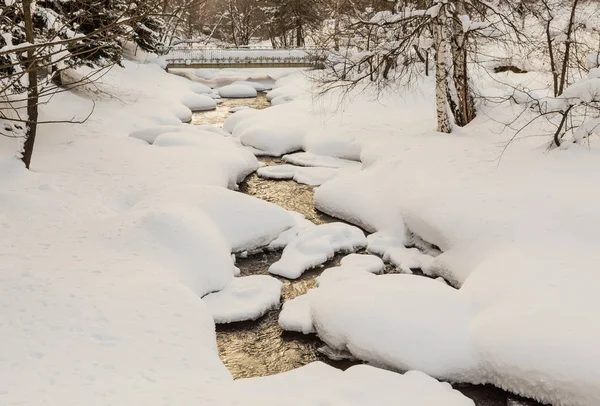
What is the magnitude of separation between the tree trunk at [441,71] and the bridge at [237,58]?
13427 millimetres

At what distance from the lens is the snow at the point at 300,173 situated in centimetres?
1152

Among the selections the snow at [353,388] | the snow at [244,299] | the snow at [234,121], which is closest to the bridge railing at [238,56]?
the snow at [234,121]

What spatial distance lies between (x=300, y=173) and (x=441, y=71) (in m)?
3.83

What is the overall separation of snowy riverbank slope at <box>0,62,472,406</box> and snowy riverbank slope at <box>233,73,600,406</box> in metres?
0.63

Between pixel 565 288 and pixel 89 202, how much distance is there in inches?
280

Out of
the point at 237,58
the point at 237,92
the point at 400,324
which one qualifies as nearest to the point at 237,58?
the point at 237,58

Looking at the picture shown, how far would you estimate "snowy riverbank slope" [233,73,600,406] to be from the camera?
17.0 feet

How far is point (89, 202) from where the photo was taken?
843cm

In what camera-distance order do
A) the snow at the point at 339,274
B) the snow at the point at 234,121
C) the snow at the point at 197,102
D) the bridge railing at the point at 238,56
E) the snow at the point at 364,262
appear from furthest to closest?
the bridge railing at the point at 238,56 < the snow at the point at 197,102 < the snow at the point at 234,121 < the snow at the point at 364,262 < the snow at the point at 339,274

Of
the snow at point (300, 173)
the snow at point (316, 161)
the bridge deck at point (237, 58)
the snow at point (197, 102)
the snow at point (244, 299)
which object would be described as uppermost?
the bridge deck at point (237, 58)

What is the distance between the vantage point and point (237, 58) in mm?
24234

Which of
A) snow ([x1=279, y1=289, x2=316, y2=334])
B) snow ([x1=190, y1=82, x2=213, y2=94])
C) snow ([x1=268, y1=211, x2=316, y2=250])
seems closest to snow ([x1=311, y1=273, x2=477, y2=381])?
snow ([x1=279, y1=289, x2=316, y2=334])

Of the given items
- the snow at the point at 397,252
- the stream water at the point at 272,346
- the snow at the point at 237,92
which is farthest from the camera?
the snow at the point at 237,92

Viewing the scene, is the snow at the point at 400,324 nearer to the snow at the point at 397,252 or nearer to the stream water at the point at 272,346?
the stream water at the point at 272,346
